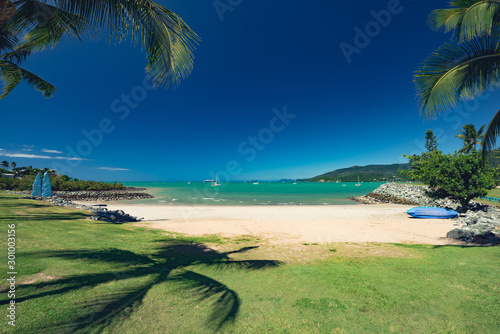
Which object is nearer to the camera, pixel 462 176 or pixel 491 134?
pixel 491 134

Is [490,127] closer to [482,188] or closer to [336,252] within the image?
[336,252]

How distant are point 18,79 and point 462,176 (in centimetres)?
2819

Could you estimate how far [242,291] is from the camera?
361cm

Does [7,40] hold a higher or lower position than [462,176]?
higher

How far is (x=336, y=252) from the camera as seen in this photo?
6344mm

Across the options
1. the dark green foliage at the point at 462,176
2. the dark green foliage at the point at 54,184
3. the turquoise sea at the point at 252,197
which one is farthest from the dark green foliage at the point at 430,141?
the dark green foliage at the point at 54,184

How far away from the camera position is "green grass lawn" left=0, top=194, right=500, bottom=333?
2629 millimetres

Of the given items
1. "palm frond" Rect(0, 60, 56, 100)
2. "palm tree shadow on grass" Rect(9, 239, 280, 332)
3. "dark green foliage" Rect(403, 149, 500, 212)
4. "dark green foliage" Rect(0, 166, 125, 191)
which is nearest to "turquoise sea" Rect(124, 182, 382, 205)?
"dark green foliage" Rect(0, 166, 125, 191)

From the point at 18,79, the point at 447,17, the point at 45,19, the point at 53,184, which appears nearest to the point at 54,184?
the point at 53,184

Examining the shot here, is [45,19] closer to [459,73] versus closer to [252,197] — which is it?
[459,73]

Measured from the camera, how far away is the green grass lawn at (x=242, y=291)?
2.63 meters

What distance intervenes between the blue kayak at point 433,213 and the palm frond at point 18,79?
928 inches

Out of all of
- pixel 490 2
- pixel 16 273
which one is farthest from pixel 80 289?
pixel 490 2

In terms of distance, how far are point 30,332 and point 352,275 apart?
17.2ft
